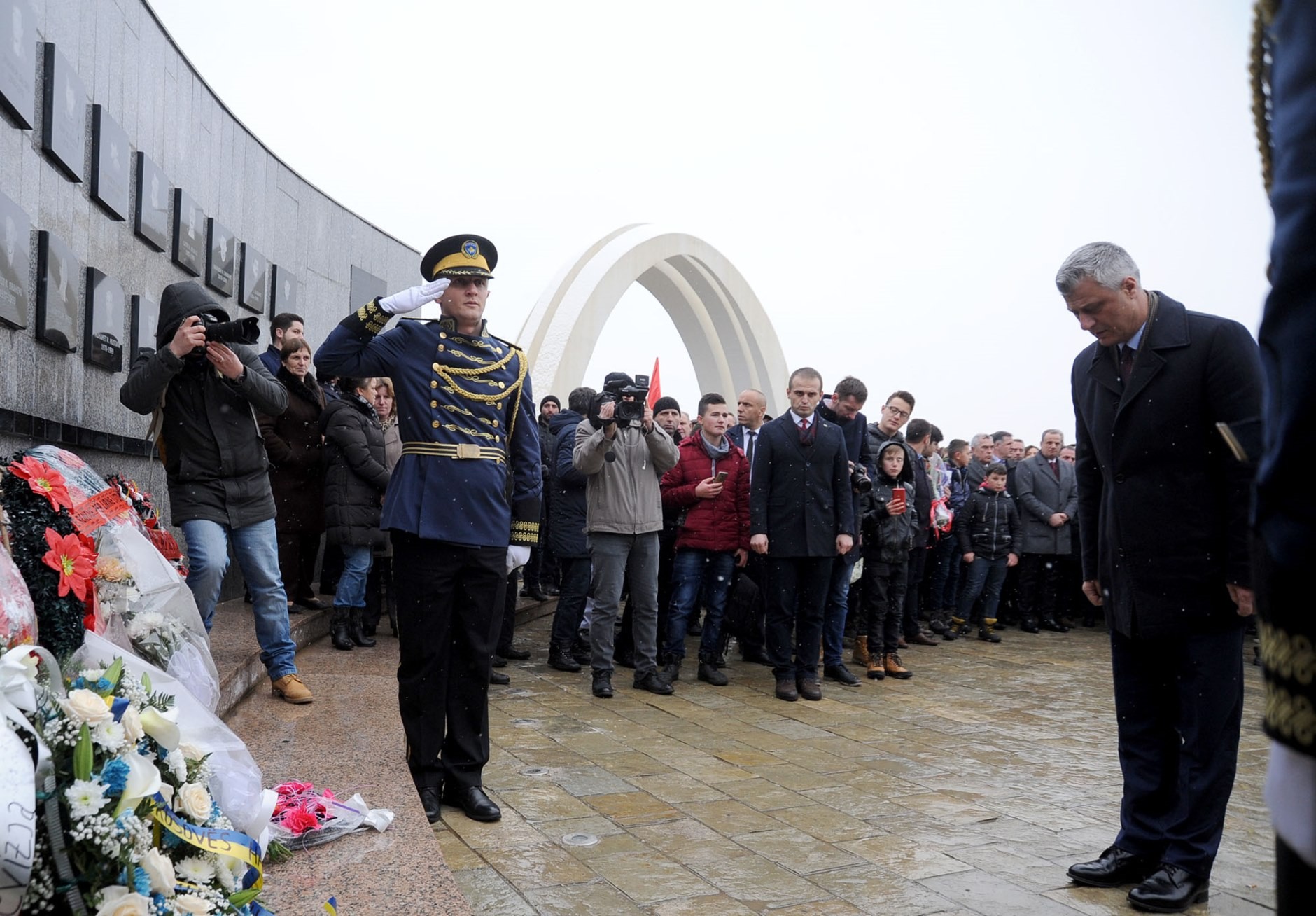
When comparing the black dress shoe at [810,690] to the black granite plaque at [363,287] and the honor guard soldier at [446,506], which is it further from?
the black granite plaque at [363,287]

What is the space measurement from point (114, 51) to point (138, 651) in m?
4.14

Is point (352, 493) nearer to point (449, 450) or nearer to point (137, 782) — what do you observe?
point (449, 450)

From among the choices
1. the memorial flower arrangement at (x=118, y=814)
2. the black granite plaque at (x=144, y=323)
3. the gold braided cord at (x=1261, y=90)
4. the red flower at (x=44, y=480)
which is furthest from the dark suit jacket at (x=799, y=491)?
the gold braided cord at (x=1261, y=90)

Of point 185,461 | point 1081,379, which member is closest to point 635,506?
point 185,461

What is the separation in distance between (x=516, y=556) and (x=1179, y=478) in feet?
7.64

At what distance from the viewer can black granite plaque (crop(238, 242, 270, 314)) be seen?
26.7ft

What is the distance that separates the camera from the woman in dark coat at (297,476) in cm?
666

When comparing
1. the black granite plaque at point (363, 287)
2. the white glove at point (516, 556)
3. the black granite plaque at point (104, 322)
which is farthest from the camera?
the black granite plaque at point (363, 287)

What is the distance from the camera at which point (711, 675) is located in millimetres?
6973

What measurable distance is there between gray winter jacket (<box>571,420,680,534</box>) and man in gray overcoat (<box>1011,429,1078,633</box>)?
17.6 feet

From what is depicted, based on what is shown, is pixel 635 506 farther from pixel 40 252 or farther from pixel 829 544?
pixel 40 252

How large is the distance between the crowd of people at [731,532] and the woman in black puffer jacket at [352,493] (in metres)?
1.24

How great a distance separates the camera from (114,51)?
5.74 m

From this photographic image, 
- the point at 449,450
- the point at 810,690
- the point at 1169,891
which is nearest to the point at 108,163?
the point at 449,450
